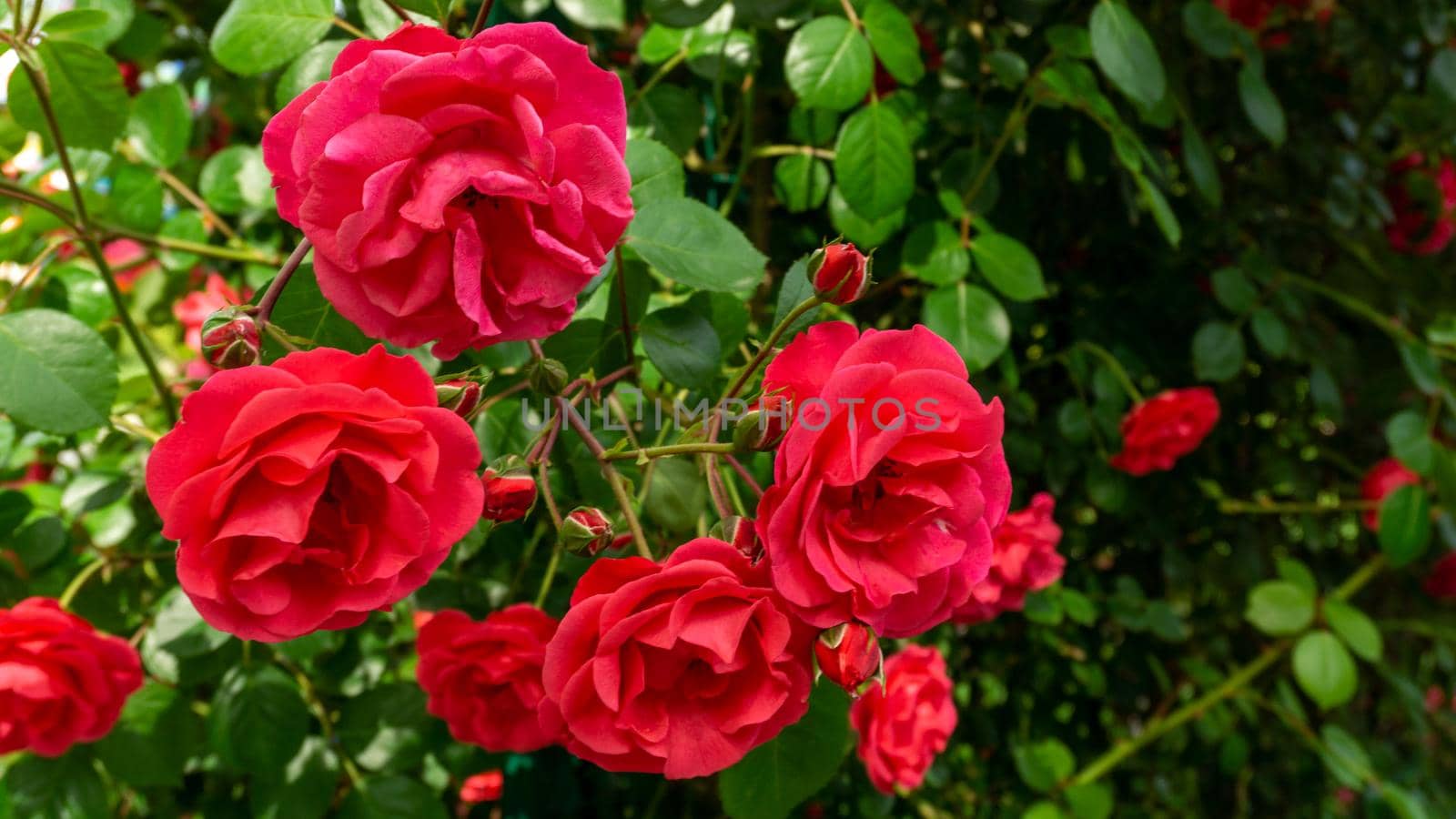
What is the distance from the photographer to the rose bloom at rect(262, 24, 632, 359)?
362mm

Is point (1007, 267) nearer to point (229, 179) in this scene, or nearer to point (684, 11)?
point (684, 11)

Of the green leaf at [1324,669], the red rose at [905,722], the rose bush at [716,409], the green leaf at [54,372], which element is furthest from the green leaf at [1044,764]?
the green leaf at [54,372]

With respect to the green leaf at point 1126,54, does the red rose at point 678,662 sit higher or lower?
lower

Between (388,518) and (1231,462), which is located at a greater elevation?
(388,518)

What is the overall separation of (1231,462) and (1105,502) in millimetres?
579

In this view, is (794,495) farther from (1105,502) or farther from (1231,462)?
(1231,462)

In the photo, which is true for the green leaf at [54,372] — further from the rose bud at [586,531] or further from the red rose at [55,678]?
the rose bud at [586,531]

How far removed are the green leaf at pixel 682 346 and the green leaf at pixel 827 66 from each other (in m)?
0.25

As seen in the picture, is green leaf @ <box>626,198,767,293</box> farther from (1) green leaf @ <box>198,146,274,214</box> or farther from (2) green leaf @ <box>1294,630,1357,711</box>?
(2) green leaf @ <box>1294,630,1357,711</box>

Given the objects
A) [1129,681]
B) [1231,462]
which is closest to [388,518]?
[1129,681]

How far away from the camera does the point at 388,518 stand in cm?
37

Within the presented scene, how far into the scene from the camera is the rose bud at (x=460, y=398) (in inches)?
16.5

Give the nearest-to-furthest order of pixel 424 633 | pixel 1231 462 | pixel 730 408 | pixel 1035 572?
pixel 730 408 < pixel 424 633 < pixel 1035 572 < pixel 1231 462

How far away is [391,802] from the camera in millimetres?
814
